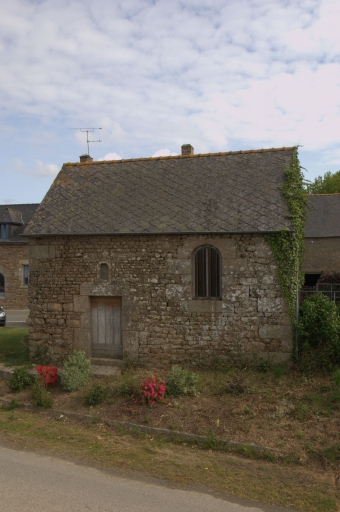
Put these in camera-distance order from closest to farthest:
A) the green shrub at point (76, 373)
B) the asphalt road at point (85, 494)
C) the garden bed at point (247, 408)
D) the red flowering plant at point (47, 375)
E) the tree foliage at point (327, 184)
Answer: the asphalt road at point (85, 494)
the garden bed at point (247, 408)
the green shrub at point (76, 373)
the red flowering plant at point (47, 375)
the tree foliage at point (327, 184)

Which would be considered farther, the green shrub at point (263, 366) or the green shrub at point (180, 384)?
the green shrub at point (263, 366)

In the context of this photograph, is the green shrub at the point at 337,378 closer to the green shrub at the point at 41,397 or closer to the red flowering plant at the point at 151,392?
the red flowering plant at the point at 151,392

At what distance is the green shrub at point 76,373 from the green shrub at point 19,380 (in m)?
0.91

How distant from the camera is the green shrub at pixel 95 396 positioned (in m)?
9.44

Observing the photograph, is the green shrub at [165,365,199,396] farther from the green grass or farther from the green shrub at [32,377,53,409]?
the green grass

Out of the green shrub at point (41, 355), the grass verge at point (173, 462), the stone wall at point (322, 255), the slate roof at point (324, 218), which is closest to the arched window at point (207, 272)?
the grass verge at point (173, 462)

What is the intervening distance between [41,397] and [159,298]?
3.59 meters

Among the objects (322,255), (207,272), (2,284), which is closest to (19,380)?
(207,272)

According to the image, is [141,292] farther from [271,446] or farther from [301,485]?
[301,485]

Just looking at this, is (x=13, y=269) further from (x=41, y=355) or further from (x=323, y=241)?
(x=323, y=241)

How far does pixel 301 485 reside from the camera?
628cm

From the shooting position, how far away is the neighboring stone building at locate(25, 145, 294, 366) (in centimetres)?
1075

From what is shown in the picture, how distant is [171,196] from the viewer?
12.2 meters

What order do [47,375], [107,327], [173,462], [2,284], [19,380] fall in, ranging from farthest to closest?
1. [2,284]
2. [107,327]
3. [19,380]
4. [47,375]
5. [173,462]
